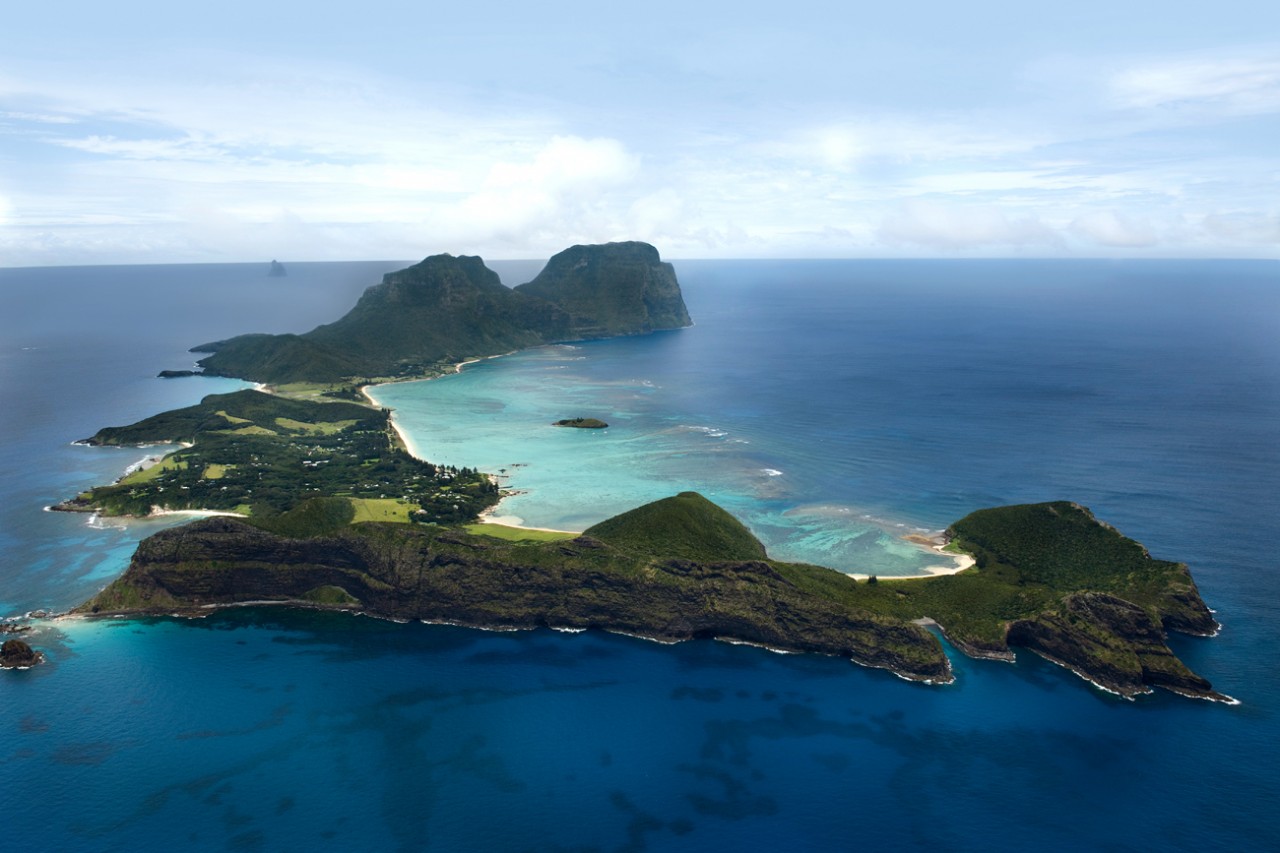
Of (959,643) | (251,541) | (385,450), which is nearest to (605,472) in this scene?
(385,450)

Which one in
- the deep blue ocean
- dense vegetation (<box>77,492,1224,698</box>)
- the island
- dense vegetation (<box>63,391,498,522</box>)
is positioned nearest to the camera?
the deep blue ocean

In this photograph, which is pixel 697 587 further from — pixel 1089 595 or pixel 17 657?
pixel 17 657

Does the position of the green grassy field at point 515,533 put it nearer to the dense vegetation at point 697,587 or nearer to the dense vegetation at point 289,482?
the dense vegetation at point 697,587

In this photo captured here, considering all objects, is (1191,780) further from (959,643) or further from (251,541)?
(251,541)

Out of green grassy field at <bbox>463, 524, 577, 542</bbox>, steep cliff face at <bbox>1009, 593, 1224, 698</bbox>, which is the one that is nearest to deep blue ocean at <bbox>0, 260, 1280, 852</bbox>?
Result: steep cliff face at <bbox>1009, 593, 1224, 698</bbox>

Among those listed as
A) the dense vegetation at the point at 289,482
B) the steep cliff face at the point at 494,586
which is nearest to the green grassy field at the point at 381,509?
the dense vegetation at the point at 289,482

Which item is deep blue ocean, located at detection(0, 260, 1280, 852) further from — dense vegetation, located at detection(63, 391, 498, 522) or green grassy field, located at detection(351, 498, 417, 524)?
green grassy field, located at detection(351, 498, 417, 524)

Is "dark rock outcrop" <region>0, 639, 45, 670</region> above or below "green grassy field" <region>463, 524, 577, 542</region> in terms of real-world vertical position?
below

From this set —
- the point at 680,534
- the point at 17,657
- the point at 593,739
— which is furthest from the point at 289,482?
the point at 593,739
